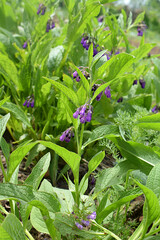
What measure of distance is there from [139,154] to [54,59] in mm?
1526

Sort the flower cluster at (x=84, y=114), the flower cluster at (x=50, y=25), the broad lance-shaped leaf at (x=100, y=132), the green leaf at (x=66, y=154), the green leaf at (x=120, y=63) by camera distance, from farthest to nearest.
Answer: the flower cluster at (x=50, y=25) < the broad lance-shaped leaf at (x=100, y=132) < the green leaf at (x=120, y=63) < the flower cluster at (x=84, y=114) < the green leaf at (x=66, y=154)

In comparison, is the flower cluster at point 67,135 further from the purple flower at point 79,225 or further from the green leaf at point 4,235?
the green leaf at point 4,235

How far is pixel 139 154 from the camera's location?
2.07 metres

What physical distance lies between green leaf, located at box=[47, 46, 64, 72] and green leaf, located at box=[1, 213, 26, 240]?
1.95m

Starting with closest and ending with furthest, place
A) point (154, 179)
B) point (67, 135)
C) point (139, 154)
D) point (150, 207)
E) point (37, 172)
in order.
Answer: point (150, 207) < point (154, 179) < point (37, 172) < point (139, 154) < point (67, 135)

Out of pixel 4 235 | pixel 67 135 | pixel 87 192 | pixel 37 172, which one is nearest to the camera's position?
pixel 4 235

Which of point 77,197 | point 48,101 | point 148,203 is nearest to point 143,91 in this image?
point 48,101

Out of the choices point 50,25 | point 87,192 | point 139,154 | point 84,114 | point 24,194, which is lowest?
point 87,192

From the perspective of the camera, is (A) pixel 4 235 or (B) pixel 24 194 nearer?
(A) pixel 4 235

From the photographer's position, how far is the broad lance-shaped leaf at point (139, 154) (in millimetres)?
2059

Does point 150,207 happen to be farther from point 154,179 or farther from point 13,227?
point 13,227

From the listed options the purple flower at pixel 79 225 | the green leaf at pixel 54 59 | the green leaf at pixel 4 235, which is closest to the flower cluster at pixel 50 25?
the green leaf at pixel 54 59

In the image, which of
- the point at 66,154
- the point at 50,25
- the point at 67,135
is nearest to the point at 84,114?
the point at 66,154

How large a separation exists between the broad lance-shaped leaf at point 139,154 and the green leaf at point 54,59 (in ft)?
4.42
